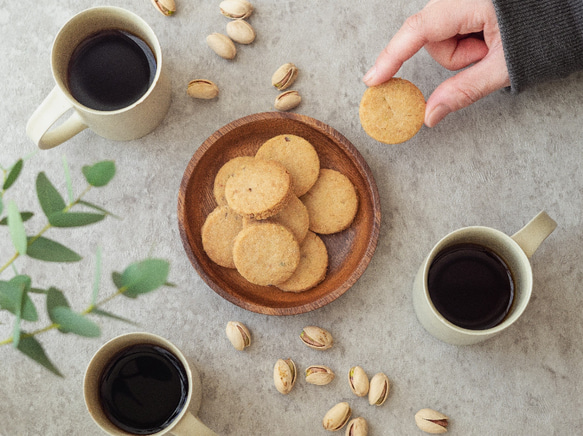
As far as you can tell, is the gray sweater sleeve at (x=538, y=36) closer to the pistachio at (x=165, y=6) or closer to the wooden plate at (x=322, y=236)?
the wooden plate at (x=322, y=236)

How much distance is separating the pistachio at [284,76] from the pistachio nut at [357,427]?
2.26ft

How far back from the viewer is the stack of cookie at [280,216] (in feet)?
3.13

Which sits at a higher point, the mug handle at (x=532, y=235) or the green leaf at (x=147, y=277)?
the green leaf at (x=147, y=277)

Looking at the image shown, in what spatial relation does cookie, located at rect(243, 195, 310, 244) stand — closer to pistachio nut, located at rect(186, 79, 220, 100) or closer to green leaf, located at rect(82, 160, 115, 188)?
pistachio nut, located at rect(186, 79, 220, 100)

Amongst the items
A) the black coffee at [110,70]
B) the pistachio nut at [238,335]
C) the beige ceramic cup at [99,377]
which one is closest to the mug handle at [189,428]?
the beige ceramic cup at [99,377]

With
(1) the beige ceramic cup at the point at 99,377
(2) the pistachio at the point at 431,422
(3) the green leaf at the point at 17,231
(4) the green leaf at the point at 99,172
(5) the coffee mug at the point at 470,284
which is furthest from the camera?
(2) the pistachio at the point at 431,422

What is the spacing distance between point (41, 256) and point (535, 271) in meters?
0.95

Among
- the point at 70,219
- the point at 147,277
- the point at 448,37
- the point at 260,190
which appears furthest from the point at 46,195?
the point at 448,37

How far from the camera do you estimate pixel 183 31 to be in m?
1.09

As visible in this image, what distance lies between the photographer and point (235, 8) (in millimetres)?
1070

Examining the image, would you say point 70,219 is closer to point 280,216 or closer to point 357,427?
point 280,216

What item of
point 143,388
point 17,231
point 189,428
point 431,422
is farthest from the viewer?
point 431,422

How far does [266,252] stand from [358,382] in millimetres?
324

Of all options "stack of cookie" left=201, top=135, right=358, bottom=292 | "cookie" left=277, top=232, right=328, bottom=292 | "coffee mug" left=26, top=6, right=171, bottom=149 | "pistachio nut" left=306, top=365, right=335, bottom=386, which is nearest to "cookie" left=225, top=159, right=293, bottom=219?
"stack of cookie" left=201, top=135, right=358, bottom=292
